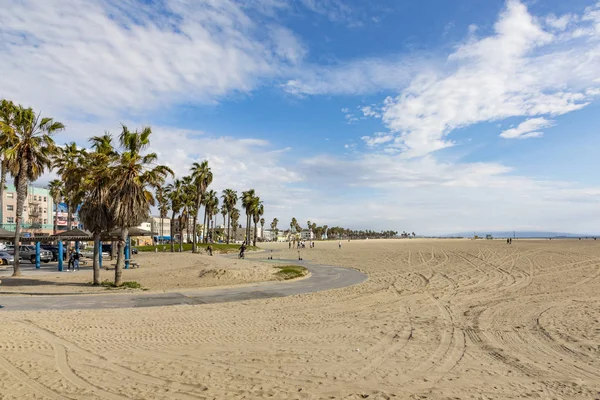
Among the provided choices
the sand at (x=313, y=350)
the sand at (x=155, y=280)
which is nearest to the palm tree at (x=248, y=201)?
the sand at (x=155, y=280)

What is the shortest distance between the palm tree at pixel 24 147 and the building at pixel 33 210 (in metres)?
58.2

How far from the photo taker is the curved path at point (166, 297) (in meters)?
16.0

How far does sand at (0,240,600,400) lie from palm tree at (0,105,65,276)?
50.7 ft

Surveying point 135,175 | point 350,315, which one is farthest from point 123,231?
point 350,315

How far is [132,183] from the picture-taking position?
20938 mm

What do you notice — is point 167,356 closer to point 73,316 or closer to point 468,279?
point 73,316

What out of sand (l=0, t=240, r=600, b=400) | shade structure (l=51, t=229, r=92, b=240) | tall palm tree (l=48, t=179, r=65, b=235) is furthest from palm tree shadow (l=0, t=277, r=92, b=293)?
tall palm tree (l=48, t=179, r=65, b=235)

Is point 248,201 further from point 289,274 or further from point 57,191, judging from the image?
point 289,274

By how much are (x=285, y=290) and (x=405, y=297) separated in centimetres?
652

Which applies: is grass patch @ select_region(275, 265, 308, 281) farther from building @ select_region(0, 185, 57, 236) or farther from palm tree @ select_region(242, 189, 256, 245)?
building @ select_region(0, 185, 57, 236)

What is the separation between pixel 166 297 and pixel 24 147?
16.6m

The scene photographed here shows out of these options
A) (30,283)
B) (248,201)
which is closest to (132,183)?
(30,283)

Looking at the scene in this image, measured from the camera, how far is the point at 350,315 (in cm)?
1404

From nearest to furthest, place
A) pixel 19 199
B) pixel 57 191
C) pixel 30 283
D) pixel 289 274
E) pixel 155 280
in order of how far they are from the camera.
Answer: pixel 30 283 < pixel 155 280 < pixel 19 199 < pixel 289 274 < pixel 57 191
